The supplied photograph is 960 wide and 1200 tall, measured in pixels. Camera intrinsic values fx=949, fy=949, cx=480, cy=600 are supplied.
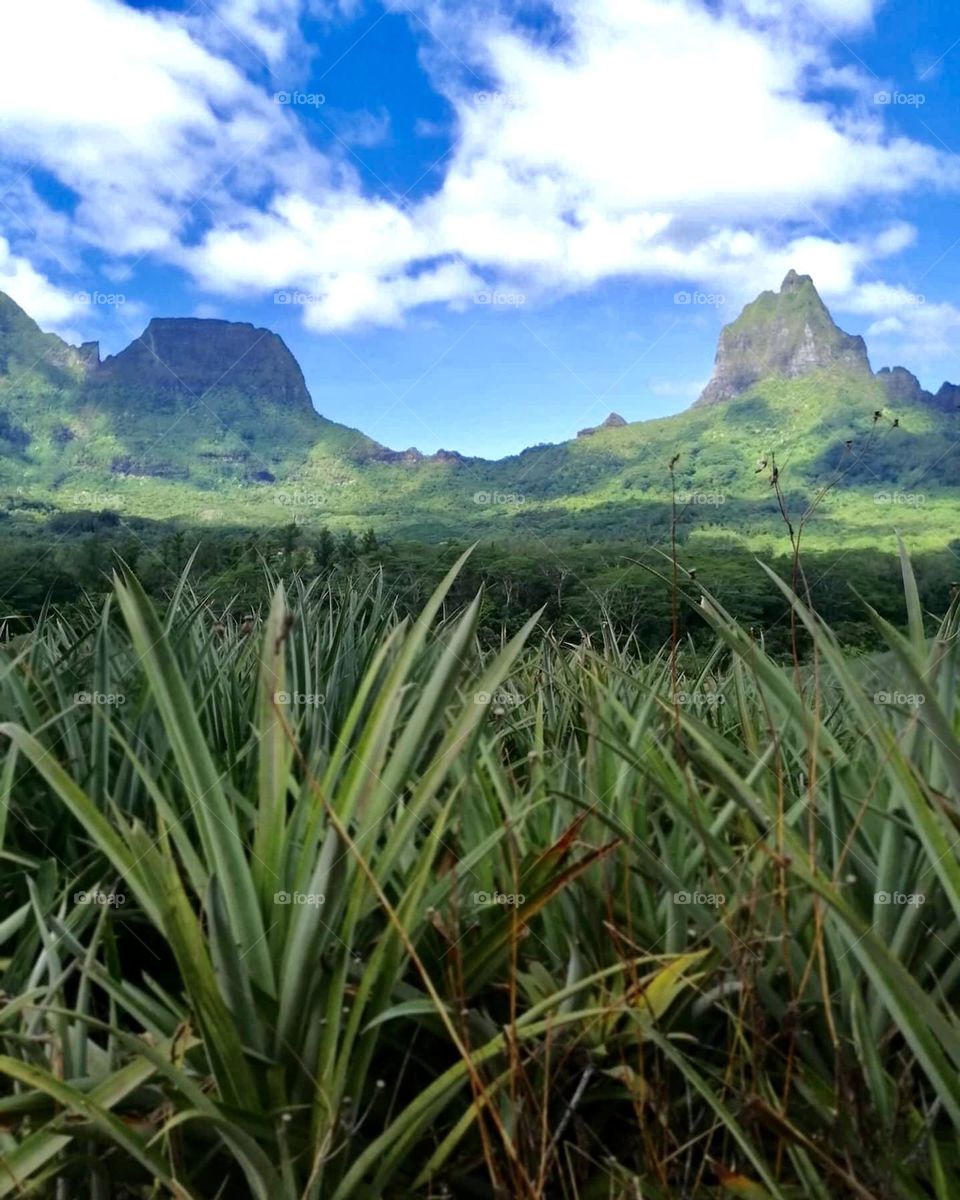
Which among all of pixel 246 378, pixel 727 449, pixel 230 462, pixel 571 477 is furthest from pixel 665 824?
pixel 246 378

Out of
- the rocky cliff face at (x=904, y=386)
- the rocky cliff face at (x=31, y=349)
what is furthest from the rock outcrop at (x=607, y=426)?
the rocky cliff face at (x=31, y=349)

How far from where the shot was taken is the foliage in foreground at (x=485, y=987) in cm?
84

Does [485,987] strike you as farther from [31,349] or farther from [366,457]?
[31,349]

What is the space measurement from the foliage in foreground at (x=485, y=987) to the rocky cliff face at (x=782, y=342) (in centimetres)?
8251

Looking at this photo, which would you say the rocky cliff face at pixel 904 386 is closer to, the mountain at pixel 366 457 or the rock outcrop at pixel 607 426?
the mountain at pixel 366 457

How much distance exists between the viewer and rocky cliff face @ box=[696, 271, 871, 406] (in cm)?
8188

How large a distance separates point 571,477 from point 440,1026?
40791 mm

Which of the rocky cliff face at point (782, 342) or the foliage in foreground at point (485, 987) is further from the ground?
the rocky cliff face at point (782, 342)

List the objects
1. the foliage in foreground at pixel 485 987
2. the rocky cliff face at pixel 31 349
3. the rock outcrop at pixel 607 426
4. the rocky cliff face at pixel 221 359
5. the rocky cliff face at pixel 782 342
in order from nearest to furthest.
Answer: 1. the foliage in foreground at pixel 485 987
2. the rock outcrop at pixel 607 426
3. the rocky cliff face at pixel 31 349
4. the rocky cliff face at pixel 221 359
5. the rocky cliff face at pixel 782 342

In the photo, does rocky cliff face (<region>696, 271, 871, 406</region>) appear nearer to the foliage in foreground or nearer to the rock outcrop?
the rock outcrop

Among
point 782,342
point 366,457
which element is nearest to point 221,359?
point 366,457

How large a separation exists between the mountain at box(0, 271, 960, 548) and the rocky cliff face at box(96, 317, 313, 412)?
1.46 feet

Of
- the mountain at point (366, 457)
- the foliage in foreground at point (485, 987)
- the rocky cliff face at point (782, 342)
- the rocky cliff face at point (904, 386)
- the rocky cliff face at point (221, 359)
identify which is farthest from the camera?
the rocky cliff face at point (782, 342)

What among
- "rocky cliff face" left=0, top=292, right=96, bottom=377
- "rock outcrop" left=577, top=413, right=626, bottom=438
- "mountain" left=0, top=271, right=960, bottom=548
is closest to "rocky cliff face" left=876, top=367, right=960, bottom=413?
"mountain" left=0, top=271, right=960, bottom=548
